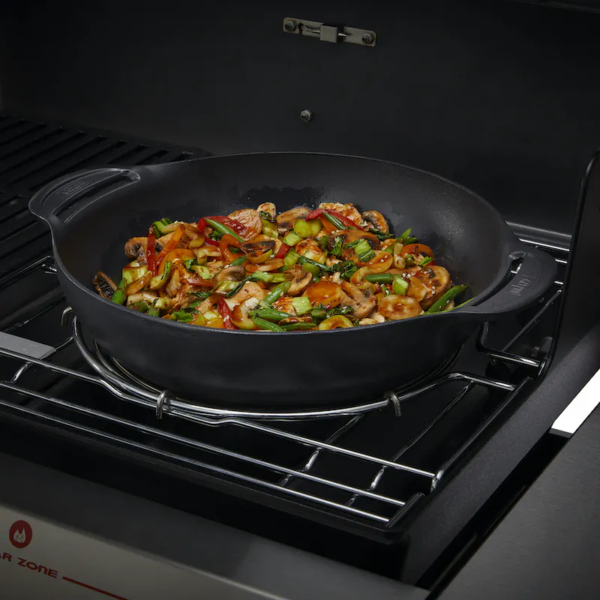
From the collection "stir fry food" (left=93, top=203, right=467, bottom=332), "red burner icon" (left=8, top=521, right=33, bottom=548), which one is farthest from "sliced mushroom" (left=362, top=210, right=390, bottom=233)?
"red burner icon" (left=8, top=521, right=33, bottom=548)

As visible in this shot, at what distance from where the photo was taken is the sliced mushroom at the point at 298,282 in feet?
4.17

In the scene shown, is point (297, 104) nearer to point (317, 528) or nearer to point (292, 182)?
point (292, 182)

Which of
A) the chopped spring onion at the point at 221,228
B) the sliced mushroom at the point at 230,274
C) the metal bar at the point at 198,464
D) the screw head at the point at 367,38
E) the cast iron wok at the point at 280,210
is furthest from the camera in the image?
the screw head at the point at 367,38

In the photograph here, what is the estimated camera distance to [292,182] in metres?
1.49

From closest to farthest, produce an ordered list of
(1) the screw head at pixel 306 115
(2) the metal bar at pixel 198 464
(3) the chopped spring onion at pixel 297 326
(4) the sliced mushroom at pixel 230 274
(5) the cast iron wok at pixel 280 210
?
(2) the metal bar at pixel 198 464 < (5) the cast iron wok at pixel 280 210 < (3) the chopped spring onion at pixel 297 326 < (4) the sliced mushroom at pixel 230 274 < (1) the screw head at pixel 306 115

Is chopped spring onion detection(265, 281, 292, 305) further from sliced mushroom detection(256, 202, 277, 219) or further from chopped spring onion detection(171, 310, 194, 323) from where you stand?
sliced mushroom detection(256, 202, 277, 219)

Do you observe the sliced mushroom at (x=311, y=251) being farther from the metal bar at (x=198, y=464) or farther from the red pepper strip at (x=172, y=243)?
the metal bar at (x=198, y=464)

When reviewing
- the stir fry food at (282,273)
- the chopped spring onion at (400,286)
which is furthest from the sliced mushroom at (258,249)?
the chopped spring onion at (400,286)

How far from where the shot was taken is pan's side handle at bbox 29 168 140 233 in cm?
124

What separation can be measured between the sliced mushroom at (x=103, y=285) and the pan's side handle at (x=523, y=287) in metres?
0.56

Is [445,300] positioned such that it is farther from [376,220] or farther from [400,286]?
[376,220]

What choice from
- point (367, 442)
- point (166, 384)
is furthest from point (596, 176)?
point (166, 384)

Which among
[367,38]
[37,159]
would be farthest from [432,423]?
[37,159]

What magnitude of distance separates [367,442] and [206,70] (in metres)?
0.92
